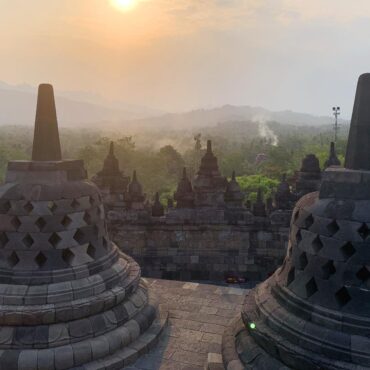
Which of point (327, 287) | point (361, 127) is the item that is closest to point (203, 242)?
point (327, 287)

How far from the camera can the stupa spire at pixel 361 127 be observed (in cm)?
437

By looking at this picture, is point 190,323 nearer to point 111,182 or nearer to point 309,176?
point 111,182

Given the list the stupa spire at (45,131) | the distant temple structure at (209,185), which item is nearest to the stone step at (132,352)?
the stupa spire at (45,131)

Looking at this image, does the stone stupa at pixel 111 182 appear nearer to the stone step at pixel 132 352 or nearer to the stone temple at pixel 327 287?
the stone step at pixel 132 352

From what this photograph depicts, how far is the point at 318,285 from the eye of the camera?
167 inches

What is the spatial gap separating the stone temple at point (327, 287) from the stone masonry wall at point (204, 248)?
714cm

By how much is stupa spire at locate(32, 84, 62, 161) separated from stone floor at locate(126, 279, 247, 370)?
3090 millimetres

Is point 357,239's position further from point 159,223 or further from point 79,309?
point 159,223

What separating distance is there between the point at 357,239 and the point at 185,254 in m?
8.18

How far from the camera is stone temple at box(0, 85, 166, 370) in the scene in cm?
499

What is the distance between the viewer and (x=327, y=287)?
4164mm

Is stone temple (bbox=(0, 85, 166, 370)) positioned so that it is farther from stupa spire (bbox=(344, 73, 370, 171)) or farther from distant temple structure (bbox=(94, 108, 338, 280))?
distant temple structure (bbox=(94, 108, 338, 280))

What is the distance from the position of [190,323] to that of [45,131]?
3849mm

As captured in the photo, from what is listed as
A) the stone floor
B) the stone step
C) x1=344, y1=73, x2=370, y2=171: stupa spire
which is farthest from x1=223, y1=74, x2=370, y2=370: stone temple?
the stone step
